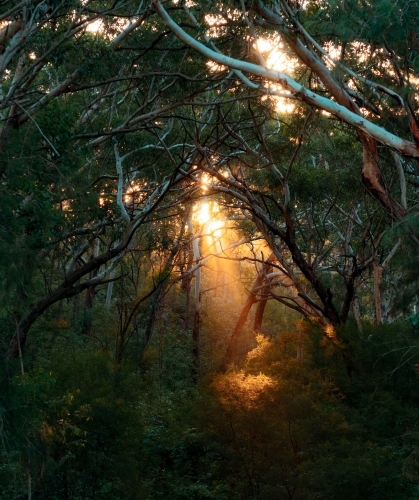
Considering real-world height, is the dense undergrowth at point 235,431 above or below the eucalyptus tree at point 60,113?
below

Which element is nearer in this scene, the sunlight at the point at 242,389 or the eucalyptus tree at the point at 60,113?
the eucalyptus tree at the point at 60,113

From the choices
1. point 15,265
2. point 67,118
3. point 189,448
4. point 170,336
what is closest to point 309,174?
point 189,448

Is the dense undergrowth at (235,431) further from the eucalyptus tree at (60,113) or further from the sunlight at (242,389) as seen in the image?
the eucalyptus tree at (60,113)

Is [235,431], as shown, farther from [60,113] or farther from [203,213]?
[203,213]

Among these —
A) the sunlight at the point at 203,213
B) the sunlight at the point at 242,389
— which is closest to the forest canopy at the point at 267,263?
the sunlight at the point at 242,389

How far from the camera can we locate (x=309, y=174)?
1764 centimetres

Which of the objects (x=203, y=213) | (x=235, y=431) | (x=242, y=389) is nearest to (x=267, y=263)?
(x=242, y=389)

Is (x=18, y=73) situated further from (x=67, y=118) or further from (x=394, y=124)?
(x=394, y=124)

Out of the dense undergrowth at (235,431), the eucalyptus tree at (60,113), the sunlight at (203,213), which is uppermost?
the sunlight at (203,213)

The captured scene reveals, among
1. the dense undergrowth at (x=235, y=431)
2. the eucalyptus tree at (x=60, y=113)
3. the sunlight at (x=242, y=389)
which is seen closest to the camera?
the dense undergrowth at (x=235, y=431)

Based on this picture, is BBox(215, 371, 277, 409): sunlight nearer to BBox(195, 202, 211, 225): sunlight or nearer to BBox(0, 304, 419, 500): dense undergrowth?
BBox(0, 304, 419, 500): dense undergrowth

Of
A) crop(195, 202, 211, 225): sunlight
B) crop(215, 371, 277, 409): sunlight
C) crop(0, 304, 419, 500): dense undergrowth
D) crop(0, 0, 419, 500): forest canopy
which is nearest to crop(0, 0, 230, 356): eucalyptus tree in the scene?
crop(0, 0, 419, 500): forest canopy

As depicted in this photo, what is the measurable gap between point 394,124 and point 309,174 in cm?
540

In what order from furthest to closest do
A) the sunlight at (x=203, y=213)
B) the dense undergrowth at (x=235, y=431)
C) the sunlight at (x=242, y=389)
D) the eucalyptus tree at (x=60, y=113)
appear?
the sunlight at (x=203, y=213)
the sunlight at (x=242, y=389)
the eucalyptus tree at (x=60, y=113)
the dense undergrowth at (x=235, y=431)
